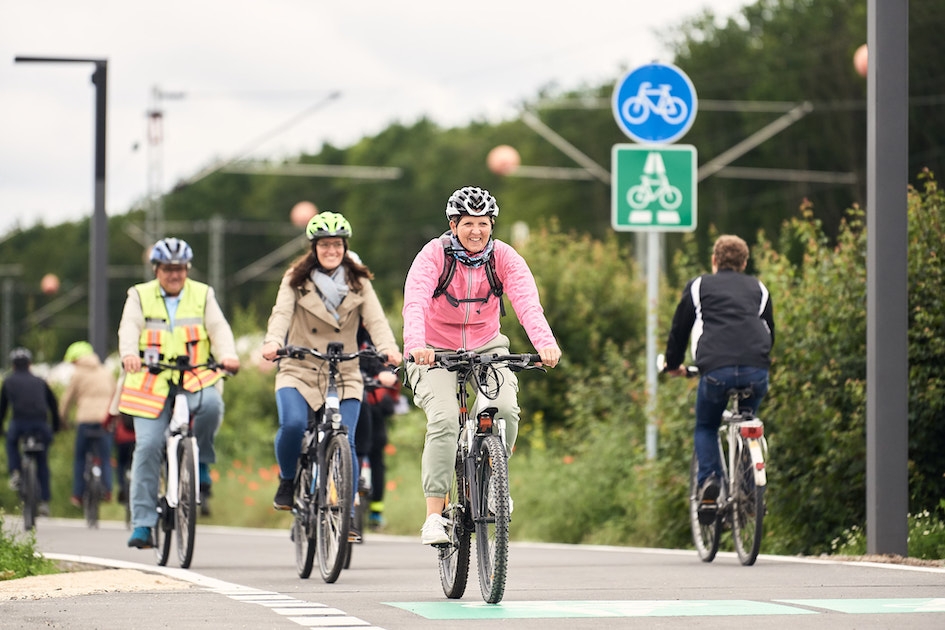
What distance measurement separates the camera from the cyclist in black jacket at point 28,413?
20828 millimetres

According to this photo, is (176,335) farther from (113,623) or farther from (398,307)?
(398,307)

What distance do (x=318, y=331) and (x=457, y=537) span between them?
284 centimetres

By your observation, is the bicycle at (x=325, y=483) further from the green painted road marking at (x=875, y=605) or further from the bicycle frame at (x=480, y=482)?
the green painted road marking at (x=875, y=605)

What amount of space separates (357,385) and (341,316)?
47cm

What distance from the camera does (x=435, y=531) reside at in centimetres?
882

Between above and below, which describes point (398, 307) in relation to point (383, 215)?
below

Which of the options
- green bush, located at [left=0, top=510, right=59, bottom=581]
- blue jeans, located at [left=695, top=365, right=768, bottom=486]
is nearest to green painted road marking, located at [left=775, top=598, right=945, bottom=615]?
blue jeans, located at [left=695, top=365, right=768, bottom=486]

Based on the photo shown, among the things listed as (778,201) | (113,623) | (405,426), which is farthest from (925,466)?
(778,201)

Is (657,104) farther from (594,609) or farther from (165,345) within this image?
(594,609)

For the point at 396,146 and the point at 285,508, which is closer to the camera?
the point at 285,508

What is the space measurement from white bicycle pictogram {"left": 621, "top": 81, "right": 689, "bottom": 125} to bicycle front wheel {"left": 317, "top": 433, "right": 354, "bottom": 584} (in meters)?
6.90

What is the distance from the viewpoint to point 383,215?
9238 cm

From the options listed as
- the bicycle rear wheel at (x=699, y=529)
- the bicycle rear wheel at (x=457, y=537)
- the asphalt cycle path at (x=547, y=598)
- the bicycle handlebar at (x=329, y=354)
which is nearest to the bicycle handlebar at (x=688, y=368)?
the bicycle rear wheel at (x=699, y=529)

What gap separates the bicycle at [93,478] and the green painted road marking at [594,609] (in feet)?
41.1
